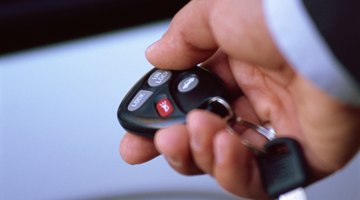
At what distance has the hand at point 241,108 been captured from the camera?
0.75 m

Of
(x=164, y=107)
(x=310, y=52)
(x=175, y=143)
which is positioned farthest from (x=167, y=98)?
(x=310, y=52)

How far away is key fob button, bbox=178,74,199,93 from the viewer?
0.88 meters

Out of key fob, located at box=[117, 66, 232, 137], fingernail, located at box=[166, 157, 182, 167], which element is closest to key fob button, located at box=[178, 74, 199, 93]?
key fob, located at box=[117, 66, 232, 137]

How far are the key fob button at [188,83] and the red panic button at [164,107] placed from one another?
0.09ft

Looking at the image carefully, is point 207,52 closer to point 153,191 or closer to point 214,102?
point 214,102

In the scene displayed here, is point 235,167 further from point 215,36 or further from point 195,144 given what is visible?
point 215,36

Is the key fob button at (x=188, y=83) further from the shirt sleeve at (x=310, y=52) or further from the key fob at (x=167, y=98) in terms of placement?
the shirt sleeve at (x=310, y=52)

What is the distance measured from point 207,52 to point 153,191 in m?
0.26

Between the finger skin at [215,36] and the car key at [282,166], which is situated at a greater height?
the finger skin at [215,36]

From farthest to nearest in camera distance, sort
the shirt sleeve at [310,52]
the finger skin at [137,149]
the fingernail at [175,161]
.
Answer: the finger skin at [137,149]
the fingernail at [175,161]
the shirt sleeve at [310,52]

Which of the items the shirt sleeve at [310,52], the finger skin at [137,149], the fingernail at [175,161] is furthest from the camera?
the finger skin at [137,149]

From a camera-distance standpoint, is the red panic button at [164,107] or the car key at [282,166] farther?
the red panic button at [164,107]

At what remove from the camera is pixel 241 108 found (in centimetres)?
91

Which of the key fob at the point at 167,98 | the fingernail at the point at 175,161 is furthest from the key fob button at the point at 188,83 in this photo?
the fingernail at the point at 175,161
